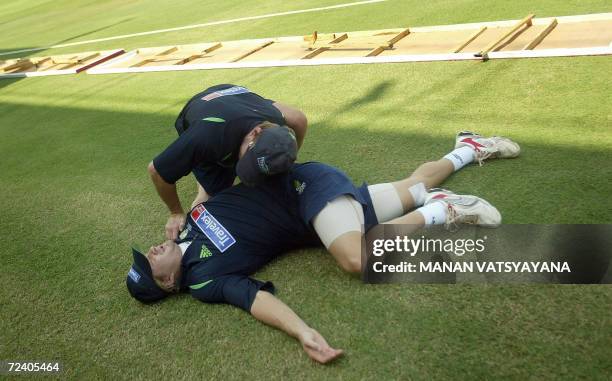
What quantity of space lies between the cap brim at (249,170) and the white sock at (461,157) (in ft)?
4.05

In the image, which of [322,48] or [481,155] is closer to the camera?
[481,155]

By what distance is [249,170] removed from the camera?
2.54m

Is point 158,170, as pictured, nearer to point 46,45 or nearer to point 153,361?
point 153,361

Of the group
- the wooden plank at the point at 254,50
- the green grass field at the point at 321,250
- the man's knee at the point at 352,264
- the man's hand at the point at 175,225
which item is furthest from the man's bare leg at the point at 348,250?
the wooden plank at the point at 254,50

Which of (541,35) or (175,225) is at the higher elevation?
(541,35)

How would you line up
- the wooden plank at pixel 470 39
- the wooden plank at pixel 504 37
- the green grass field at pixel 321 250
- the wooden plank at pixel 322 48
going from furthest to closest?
the wooden plank at pixel 322 48 < the wooden plank at pixel 470 39 < the wooden plank at pixel 504 37 < the green grass field at pixel 321 250

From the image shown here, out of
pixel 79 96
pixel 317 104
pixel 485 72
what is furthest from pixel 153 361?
pixel 79 96

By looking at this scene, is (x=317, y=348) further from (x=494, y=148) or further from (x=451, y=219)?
(x=494, y=148)

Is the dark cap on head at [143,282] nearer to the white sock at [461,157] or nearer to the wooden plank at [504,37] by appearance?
the white sock at [461,157]

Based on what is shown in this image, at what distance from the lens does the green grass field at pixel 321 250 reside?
2.08 metres

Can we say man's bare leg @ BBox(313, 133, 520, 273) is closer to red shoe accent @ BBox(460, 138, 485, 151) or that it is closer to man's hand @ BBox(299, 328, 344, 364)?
red shoe accent @ BBox(460, 138, 485, 151)

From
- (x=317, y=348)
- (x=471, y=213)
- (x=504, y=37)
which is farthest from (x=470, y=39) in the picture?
(x=317, y=348)

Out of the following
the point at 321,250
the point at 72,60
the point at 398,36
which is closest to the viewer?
the point at 321,250

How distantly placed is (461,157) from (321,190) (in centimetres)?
105
